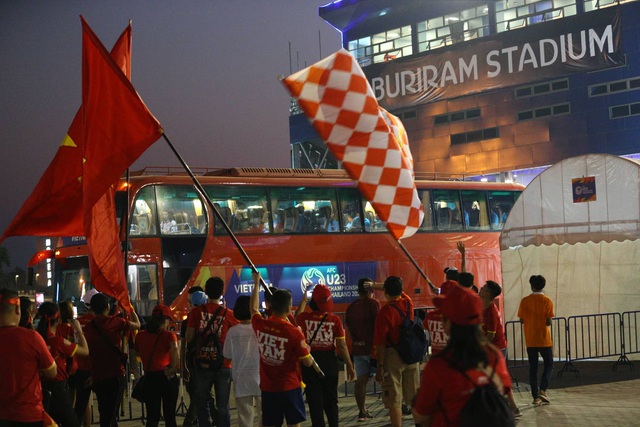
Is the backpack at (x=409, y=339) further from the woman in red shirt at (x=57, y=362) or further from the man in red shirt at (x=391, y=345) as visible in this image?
the woman in red shirt at (x=57, y=362)

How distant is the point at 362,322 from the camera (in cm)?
952

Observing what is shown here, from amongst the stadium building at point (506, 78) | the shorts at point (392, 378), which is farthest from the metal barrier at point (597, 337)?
the stadium building at point (506, 78)

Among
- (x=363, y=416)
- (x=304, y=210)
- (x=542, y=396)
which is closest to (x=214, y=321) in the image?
(x=363, y=416)

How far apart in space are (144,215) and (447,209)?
685 cm

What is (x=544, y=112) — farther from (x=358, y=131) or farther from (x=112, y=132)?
(x=112, y=132)

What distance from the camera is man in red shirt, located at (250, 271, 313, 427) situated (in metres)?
6.47

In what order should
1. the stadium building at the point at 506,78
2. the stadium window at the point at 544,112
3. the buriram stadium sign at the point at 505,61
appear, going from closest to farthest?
the stadium building at the point at 506,78 < the buriram stadium sign at the point at 505,61 < the stadium window at the point at 544,112

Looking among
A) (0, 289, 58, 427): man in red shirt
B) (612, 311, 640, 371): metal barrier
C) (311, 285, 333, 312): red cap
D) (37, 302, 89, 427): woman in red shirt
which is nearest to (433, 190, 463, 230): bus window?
(612, 311, 640, 371): metal barrier

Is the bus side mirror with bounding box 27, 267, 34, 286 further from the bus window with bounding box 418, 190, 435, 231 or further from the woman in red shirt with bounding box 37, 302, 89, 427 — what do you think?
the woman in red shirt with bounding box 37, 302, 89, 427

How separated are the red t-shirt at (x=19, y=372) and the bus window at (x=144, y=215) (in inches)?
392

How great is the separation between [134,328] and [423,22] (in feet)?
109

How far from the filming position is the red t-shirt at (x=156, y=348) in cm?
786

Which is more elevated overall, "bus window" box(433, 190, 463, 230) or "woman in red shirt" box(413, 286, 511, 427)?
"bus window" box(433, 190, 463, 230)

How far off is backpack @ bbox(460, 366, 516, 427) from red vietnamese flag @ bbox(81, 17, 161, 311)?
5300mm
